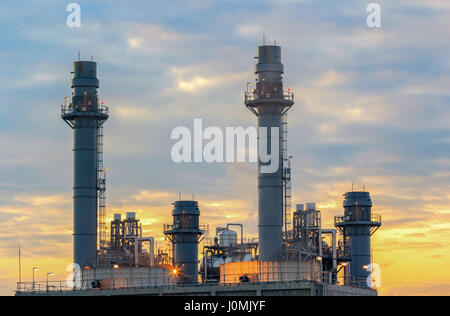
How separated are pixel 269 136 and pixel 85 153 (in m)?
22.8

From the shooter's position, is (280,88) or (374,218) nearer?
(280,88)

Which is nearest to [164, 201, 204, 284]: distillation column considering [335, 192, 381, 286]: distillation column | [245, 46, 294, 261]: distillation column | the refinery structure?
the refinery structure

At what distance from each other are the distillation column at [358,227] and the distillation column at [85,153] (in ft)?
102

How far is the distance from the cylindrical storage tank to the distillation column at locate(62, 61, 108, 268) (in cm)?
2172

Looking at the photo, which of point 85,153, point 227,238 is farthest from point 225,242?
point 85,153

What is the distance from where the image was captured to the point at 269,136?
101 metres

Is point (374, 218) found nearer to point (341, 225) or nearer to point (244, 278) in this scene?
point (341, 225)

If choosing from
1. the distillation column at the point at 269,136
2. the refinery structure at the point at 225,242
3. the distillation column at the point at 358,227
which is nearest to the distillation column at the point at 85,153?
the refinery structure at the point at 225,242

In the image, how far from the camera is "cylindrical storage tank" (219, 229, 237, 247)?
412ft

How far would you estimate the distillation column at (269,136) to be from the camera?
100 meters

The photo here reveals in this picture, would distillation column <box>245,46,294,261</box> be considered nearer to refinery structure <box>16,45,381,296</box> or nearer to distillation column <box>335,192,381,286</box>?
refinery structure <box>16,45,381,296</box>
